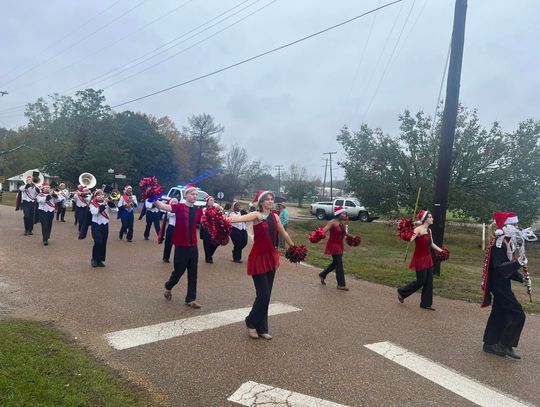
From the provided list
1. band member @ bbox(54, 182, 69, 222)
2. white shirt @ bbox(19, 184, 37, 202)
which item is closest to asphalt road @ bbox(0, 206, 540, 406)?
white shirt @ bbox(19, 184, 37, 202)

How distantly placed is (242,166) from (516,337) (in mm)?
56921

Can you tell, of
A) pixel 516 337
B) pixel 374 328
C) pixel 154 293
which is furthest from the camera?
pixel 154 293

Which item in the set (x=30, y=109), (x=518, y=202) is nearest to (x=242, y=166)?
(x=30, y=109)

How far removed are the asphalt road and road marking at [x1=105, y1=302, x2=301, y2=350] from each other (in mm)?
132

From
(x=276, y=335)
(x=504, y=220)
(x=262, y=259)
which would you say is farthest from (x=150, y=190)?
(x=504, y=220)

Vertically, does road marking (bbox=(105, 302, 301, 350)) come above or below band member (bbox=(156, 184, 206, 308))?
below

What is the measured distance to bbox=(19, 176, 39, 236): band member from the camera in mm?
13352

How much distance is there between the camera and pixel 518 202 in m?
21.3

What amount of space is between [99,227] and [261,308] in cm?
537

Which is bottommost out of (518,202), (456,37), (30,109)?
(518,202)

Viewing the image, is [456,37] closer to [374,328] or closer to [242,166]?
[374,328]

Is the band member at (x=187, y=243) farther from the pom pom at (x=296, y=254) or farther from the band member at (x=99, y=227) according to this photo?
the band member at (x=99, y=227)

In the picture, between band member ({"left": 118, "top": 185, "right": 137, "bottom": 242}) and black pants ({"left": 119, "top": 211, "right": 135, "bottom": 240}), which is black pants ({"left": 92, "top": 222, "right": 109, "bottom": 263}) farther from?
black pants ({"left": 119, "top": 211, "right": 135, "bottom": 240})

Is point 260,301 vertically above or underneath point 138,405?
above
